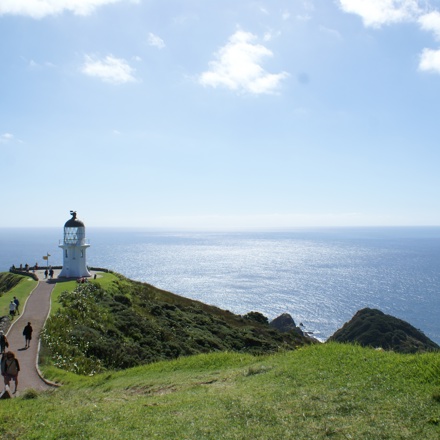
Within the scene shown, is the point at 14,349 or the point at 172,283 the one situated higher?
the point at 14,349

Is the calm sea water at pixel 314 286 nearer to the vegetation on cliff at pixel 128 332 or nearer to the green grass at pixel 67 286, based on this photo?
the vegetation on cliff at pixel 128 332

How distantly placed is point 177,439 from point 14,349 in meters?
15.6

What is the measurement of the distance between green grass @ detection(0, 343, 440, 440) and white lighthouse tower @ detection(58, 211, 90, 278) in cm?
3116

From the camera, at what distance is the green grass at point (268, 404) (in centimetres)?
802

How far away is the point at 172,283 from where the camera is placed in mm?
110000

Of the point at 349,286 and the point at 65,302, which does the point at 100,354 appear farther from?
the point at 349,286

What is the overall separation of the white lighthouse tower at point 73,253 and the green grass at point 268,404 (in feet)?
102

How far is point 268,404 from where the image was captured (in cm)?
959

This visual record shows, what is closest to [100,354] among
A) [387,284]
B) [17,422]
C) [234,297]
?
[17,422]

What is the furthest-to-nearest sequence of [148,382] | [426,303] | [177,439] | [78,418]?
Result: [426,303] < [148,382] < [78,418] < [177,439]

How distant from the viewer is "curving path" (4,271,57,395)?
16.7 meters

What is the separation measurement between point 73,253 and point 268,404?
38.7 meters

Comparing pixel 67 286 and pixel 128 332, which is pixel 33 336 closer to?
pixel 128 332

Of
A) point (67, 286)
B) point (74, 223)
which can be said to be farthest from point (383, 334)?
point (74, 223)
